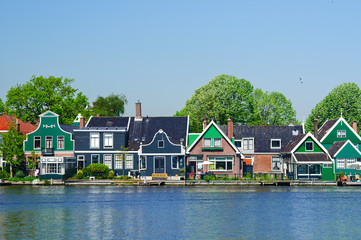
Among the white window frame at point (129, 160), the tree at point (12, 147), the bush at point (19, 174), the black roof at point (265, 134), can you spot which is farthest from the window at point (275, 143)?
the tree at point (12, 147)

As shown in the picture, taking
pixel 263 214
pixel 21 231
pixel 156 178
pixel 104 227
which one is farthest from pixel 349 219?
pixel 156 178

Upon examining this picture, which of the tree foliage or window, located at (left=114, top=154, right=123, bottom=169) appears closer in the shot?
window, located at (left=114, top=154, right=123, bottom=169)

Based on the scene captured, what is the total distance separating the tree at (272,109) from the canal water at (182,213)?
127 ft

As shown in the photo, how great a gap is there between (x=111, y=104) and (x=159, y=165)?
62.9m

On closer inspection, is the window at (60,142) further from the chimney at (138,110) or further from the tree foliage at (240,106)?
the tree foliage at (240,106)

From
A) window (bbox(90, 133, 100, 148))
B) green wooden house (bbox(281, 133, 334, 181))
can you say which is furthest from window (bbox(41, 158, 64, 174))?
green wooden house (bbox(281, 133, 334, 181))

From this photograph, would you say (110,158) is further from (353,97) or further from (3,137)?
(353,97)

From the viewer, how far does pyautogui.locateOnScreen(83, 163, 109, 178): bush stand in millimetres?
83688

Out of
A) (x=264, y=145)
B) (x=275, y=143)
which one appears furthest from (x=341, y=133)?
(x=264, y=145)

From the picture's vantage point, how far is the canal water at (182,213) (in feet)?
137

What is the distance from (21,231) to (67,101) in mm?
63280

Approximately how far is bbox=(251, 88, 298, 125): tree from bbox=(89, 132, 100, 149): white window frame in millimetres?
35898

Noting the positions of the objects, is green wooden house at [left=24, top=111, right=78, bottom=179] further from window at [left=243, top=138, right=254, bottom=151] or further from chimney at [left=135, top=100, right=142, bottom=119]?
window at [left=243, top=138, right=254, bottom=151]

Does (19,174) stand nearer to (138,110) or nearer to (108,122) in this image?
(108,122)
